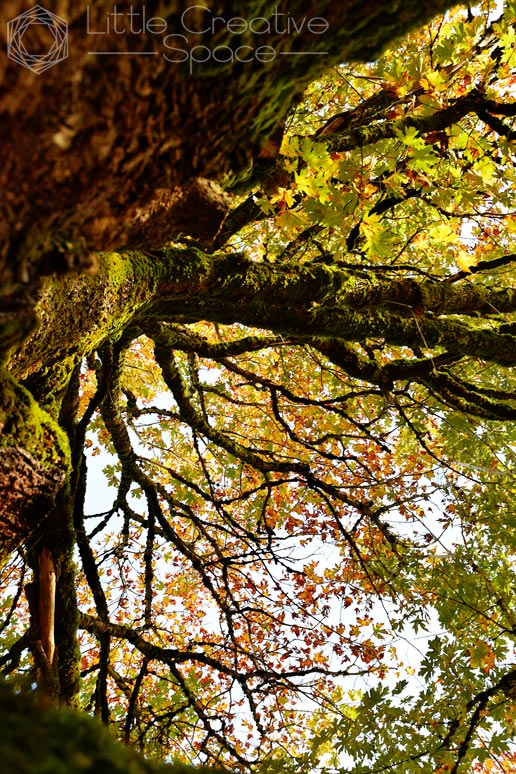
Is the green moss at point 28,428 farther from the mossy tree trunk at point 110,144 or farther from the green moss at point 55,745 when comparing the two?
the green moss at point 55,745

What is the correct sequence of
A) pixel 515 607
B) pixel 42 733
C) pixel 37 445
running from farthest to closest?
pixel 515 607
pixel 37 445
pixel 42 733

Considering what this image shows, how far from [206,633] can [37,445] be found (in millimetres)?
Answer: 7786

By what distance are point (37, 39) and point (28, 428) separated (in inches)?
54.7

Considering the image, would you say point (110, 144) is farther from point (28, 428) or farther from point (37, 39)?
point (28, 428)

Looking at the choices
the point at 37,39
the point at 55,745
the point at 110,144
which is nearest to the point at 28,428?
the point at 110,144

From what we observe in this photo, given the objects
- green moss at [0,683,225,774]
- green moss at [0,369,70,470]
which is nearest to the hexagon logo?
green moss at [0,683,225,774]

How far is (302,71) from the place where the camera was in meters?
1.17

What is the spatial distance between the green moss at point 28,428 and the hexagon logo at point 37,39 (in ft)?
3.96

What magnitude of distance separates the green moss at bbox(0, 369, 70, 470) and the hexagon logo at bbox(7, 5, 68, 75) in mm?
1207

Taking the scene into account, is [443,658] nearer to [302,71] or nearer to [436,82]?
[436,82]

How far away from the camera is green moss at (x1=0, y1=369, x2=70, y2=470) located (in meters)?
1.85

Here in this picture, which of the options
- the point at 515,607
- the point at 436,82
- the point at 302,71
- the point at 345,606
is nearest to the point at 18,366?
the point at 302,71

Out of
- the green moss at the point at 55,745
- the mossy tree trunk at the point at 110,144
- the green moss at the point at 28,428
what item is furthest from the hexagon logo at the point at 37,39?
the green moss at the point at 28,428

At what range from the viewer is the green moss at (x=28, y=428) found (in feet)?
6.07
